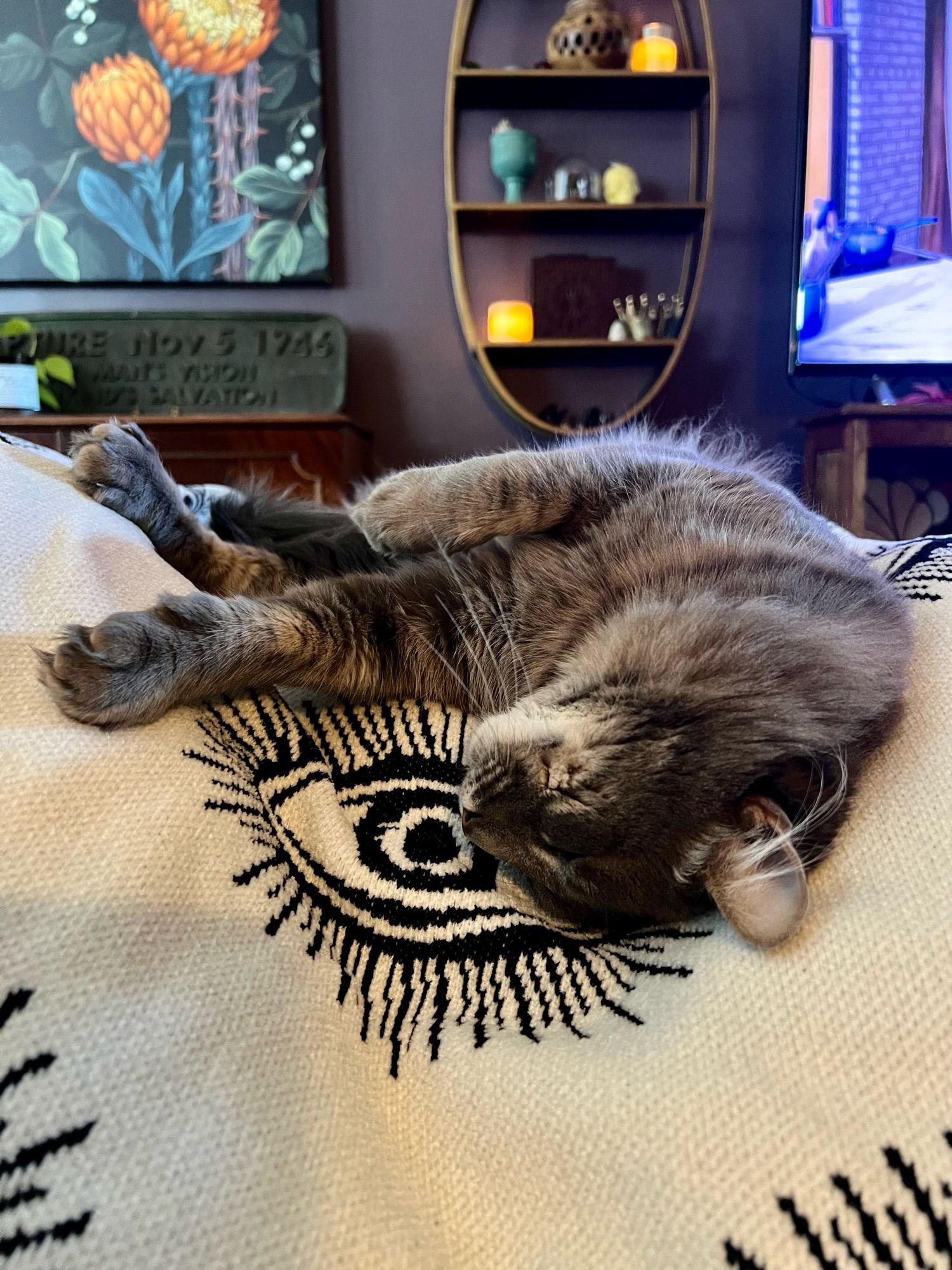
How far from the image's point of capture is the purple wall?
326cm

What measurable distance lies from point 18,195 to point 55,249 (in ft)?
0.81

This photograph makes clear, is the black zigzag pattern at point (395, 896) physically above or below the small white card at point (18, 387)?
below

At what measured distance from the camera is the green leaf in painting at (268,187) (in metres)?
3.22

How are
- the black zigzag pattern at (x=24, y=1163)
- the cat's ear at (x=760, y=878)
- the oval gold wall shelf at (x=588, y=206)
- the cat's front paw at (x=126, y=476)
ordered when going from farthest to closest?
the oval gold wall shelf at (x=588, y=206)
the cat's front paw at (x=126, y=476)
the cat's ear at (x=760, y=878)
the black zigzag pattern at (x=24, y=1163)

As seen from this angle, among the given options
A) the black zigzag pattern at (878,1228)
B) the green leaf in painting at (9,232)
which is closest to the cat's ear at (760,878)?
the black zigzag pattern at (878,1228)

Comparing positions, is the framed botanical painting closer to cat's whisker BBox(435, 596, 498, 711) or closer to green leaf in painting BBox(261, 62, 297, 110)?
green leaf in painting BBox(261, 62, 297, 110)

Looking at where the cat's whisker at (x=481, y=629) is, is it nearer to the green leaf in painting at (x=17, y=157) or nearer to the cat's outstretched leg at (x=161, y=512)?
the cat's outstretched leg at (x=161, y=512)

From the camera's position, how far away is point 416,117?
3289mm

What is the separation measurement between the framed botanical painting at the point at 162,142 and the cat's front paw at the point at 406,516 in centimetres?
255

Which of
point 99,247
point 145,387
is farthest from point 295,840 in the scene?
point 99,247

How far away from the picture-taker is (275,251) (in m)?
3.29

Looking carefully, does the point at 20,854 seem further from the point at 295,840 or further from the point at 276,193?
the point at 276,193

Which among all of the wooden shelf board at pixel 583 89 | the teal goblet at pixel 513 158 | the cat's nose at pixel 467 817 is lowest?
the cat's nose at pixel 467 817

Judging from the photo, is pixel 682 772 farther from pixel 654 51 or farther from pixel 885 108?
pixel 885 108
